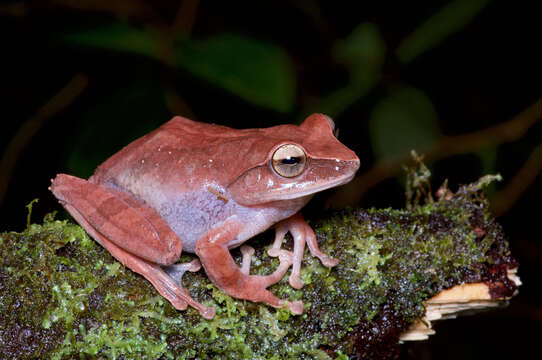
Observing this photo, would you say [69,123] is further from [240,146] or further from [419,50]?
[419,50]

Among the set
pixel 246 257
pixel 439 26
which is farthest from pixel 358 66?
pixel 246 257

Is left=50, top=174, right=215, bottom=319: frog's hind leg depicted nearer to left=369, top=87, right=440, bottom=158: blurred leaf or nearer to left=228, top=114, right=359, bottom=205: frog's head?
left=228, top=114, right=359, bottom=205: frog's head

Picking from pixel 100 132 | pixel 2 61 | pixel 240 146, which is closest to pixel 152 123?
pixel 100 132

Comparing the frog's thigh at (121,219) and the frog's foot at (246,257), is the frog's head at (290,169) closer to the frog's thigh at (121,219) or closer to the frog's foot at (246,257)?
the frog's foot at (246,257)

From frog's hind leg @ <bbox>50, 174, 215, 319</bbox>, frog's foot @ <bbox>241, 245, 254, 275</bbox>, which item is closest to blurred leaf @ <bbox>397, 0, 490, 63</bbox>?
frog's foot @ <bbox>241, 245, 254, 275</bbox>

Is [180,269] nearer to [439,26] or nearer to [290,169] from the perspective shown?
[290,169]

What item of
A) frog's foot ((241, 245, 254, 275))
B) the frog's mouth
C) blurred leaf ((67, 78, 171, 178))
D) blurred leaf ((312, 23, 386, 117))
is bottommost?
frog's foot ((241, 245, 254, 275))
